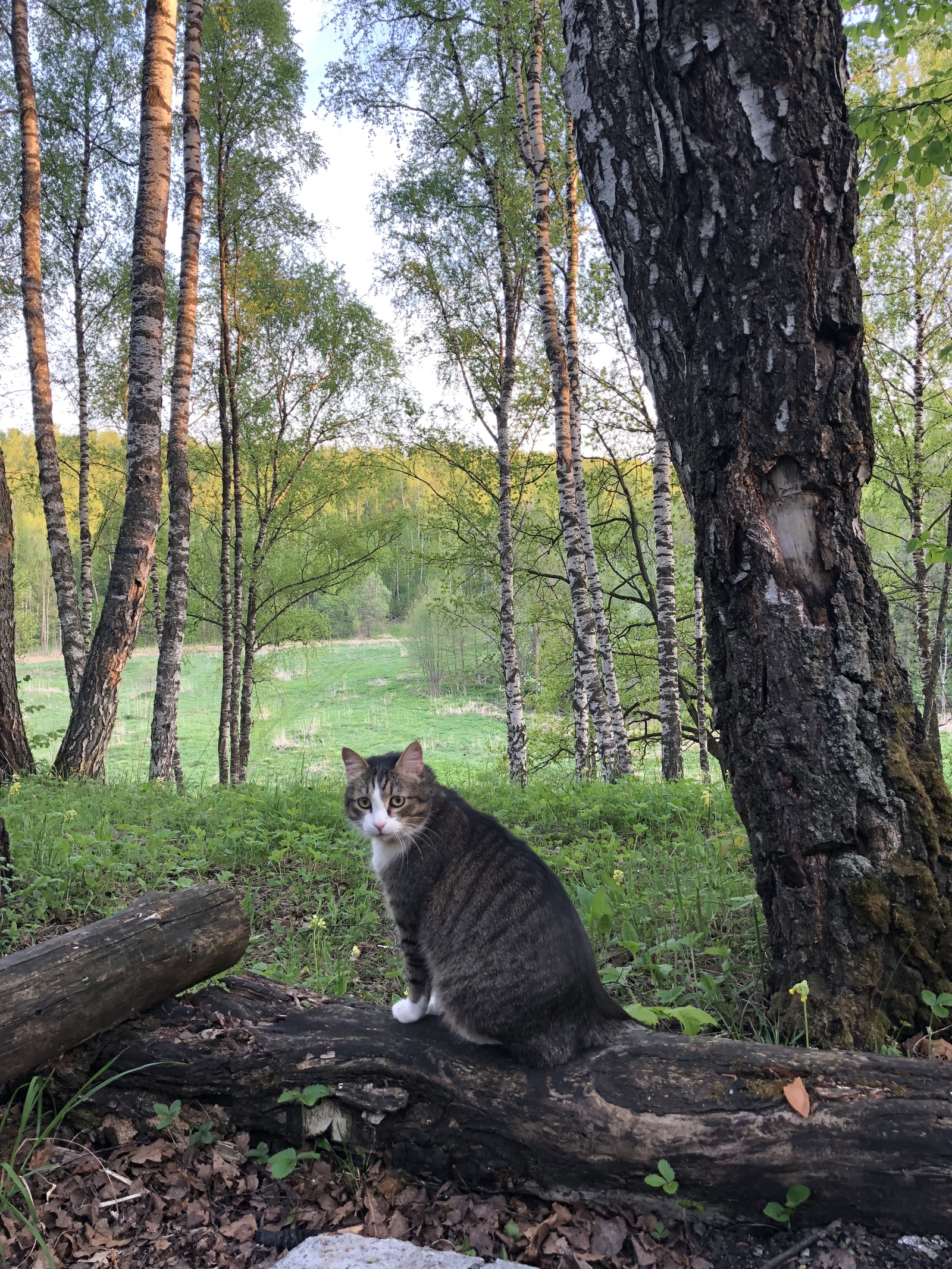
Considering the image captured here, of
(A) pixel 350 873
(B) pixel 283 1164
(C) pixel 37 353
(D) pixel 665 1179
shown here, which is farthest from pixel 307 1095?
(C) pixel 37 353

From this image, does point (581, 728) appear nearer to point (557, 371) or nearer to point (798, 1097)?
point (557, 371)

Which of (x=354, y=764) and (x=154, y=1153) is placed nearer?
(x=154, y=1153)

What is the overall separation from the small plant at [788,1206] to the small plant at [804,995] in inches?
18.7

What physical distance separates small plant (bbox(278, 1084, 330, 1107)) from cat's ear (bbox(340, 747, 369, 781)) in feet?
3.95

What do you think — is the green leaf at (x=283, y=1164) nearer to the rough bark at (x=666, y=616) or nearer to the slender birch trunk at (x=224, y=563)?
the rough bark at (x=666, y=616)

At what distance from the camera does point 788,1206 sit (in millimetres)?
2012

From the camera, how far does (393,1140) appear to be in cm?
248

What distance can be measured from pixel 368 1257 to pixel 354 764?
1.73m

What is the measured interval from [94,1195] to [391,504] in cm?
1848

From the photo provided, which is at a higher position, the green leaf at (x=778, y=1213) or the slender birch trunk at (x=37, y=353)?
the slender birch trunk at (x=37, y=353)

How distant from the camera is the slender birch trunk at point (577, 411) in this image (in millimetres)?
11703

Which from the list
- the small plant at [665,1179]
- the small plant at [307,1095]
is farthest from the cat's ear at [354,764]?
the small plant at [665,1179]

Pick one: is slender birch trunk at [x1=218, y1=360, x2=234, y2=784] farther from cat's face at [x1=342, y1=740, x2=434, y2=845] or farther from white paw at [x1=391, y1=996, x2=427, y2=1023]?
white paw at [x1=391, y1=996, x2=427, y2=1023]

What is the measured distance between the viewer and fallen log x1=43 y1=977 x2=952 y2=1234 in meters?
2.01
